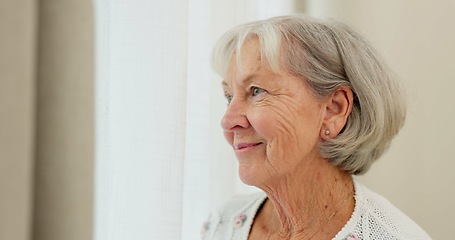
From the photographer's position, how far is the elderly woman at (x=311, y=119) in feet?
3.94

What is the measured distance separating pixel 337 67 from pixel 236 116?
0.23 meters

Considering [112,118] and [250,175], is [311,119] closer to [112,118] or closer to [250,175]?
[250,175]

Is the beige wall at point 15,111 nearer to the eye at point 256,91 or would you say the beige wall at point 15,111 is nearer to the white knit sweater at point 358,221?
the eye at point 256,91

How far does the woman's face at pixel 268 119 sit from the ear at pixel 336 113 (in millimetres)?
18

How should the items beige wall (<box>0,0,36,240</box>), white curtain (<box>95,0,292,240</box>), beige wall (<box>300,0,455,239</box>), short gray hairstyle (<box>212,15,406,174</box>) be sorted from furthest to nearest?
beige wall (<box>300,0,455,239</box>), short gray hairstyle (<box>212,15,406,174</box>), white curtain (<box>95,0,292,240</box>), beige wall (<box>0,0,36,240</box>)

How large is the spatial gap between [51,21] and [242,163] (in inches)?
22.1

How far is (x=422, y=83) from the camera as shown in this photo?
1756 mm

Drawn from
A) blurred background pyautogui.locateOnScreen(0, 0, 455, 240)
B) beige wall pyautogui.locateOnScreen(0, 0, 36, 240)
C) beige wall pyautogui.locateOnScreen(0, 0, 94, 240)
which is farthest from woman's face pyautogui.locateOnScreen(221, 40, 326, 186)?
beige wall pyautogui.locateOnScreen(0, 0, 36, 240)

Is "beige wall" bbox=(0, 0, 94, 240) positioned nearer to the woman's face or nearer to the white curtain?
the white curtain

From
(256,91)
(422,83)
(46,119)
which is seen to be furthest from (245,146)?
(422,83)

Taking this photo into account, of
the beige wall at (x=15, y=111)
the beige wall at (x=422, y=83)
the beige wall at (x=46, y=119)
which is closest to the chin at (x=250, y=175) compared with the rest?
the beige wall at (x=46, y=119)

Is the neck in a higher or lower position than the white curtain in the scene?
lower

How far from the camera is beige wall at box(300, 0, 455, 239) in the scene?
174cm

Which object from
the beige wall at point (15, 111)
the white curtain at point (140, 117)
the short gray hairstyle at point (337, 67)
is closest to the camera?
the beige wall at point (15, 111)
